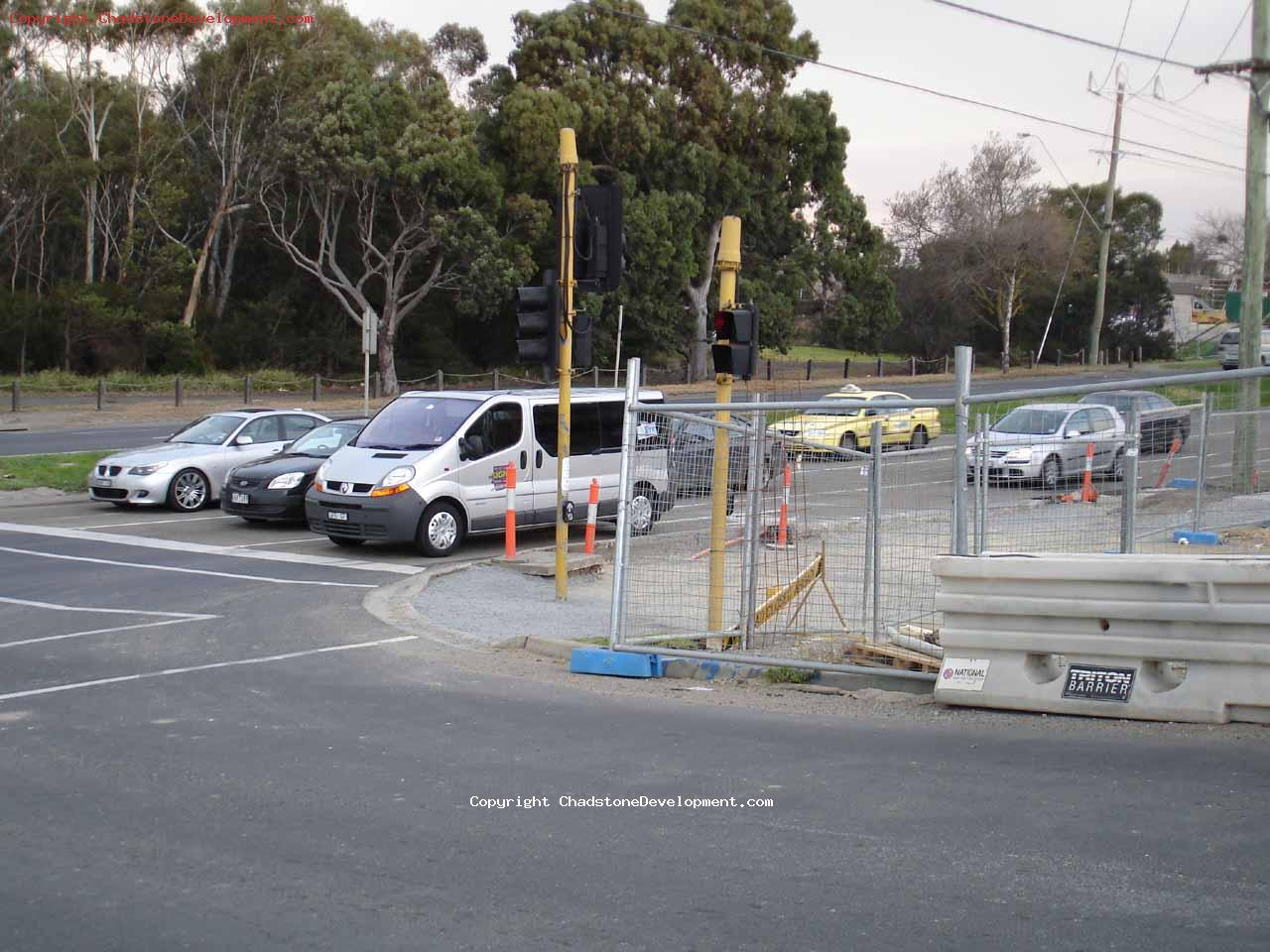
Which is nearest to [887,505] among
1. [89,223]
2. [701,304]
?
[701,304]

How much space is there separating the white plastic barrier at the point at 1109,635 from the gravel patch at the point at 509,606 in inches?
144

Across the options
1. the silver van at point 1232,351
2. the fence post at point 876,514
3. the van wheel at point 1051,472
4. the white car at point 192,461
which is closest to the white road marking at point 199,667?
the fence post at point 876,514

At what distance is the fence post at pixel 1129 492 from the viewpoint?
820cm

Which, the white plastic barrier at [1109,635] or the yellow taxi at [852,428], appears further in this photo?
the yellow taxi at [852,428]

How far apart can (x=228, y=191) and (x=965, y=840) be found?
A: 4951 cm

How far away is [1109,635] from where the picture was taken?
284 inches

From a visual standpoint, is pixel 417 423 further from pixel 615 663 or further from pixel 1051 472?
pixel 1051 472

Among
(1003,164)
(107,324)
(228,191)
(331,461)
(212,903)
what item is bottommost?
(212,903)

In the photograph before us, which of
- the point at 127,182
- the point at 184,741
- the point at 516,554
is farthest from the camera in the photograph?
the point at 127,182

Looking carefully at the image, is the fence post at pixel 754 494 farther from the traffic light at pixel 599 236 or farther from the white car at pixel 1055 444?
the traffic light at pixel 599 236

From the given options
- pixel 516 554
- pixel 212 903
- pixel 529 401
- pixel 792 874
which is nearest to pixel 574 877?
pixel 792 874

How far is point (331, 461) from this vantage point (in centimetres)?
1602

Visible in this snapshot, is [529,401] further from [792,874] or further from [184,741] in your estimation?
[792,874]

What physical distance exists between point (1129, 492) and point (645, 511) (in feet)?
11.6
